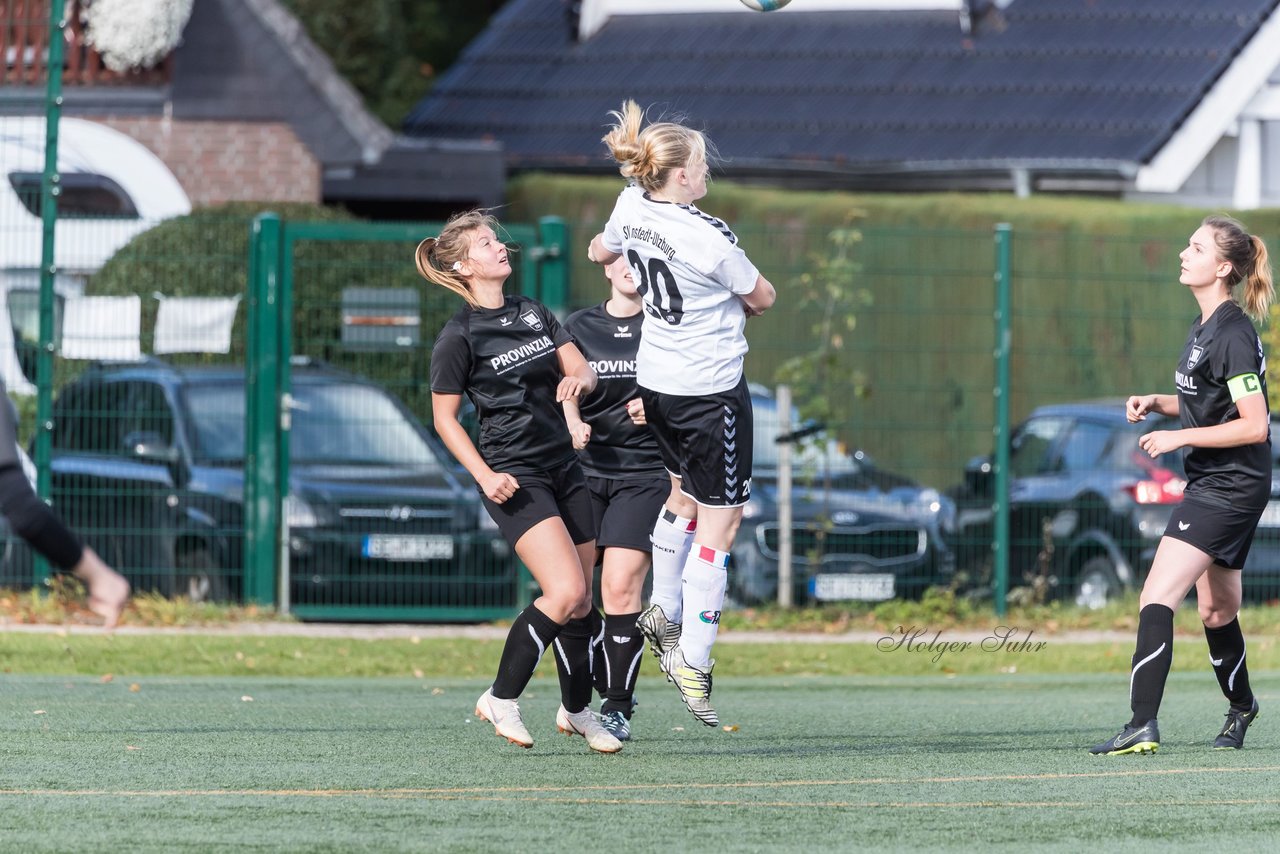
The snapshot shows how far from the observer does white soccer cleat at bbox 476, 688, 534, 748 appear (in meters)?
7.33

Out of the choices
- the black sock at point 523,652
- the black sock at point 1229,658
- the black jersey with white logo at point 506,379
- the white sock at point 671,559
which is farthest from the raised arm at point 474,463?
the black sock at point 1229,658

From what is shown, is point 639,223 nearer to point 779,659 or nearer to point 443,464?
point 779,659

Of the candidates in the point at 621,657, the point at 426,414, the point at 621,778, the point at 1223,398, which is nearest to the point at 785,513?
the point at 426,414

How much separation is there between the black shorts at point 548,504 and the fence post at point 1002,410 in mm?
6496

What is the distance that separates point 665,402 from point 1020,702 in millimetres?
3550

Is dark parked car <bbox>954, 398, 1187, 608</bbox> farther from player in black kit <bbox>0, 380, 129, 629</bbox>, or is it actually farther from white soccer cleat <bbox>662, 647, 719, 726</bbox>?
player in black kit <bbox>0, 380, 129, 629</bbox>

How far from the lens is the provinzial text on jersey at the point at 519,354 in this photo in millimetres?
7430

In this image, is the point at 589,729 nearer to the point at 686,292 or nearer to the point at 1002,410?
the point at 686,292

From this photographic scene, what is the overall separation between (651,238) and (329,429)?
6409 millimetres

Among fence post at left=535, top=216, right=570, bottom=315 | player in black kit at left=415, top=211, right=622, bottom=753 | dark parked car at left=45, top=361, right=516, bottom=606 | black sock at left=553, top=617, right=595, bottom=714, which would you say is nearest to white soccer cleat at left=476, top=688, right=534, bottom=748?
player in black kit at left=415, top=211, right=622, bottom=753

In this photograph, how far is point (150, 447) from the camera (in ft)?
42.9

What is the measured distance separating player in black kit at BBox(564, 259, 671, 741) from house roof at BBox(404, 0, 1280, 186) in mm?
11874

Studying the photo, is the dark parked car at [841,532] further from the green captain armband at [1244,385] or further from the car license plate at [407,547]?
the green captain armband at [1244,385]

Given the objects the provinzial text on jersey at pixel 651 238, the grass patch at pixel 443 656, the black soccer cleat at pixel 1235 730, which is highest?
the provinzial text on jersey at pixel 651 238
